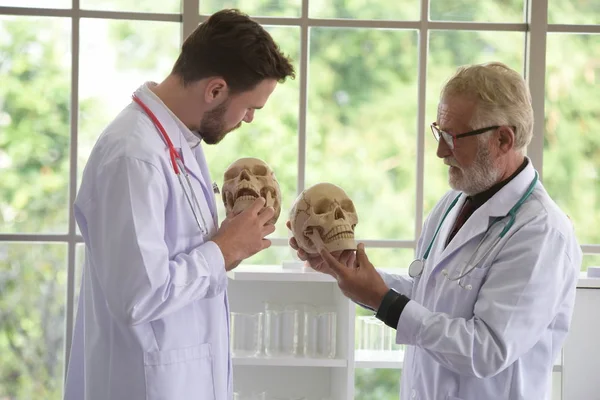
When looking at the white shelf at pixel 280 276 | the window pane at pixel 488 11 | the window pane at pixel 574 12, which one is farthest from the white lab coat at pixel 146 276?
the window pane at pixel 574 12

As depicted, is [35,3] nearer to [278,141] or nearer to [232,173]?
[278,141]

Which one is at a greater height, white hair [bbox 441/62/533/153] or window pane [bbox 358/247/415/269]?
white hair [bbox 441/62/533/153]

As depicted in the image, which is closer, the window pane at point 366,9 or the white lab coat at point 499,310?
the white lab coat at point 499,310

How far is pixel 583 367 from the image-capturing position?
11.0 ft

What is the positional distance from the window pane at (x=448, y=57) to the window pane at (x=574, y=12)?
7.7 inches

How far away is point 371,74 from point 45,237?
1.83m

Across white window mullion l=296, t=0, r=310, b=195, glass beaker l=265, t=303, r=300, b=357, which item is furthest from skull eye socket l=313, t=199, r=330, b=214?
white window mullion l=296, t=0, r=310, b=195

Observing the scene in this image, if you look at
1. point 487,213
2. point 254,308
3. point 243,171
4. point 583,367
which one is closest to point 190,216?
point 243,171

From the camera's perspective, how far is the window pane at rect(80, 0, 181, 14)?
388 centimetres

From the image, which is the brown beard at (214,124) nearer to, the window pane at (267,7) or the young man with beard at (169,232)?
the young man with beard at (169,232)

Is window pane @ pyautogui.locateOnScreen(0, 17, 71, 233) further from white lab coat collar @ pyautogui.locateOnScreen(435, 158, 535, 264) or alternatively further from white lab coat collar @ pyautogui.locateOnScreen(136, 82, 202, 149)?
white lab coat collar @ pyautogui.locateOnScreen(435, 158, 535, 264)

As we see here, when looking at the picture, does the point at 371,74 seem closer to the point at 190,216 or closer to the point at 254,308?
the point at 254,308

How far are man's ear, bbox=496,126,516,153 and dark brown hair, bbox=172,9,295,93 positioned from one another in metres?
0.62

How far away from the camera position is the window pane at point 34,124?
12.6ft
